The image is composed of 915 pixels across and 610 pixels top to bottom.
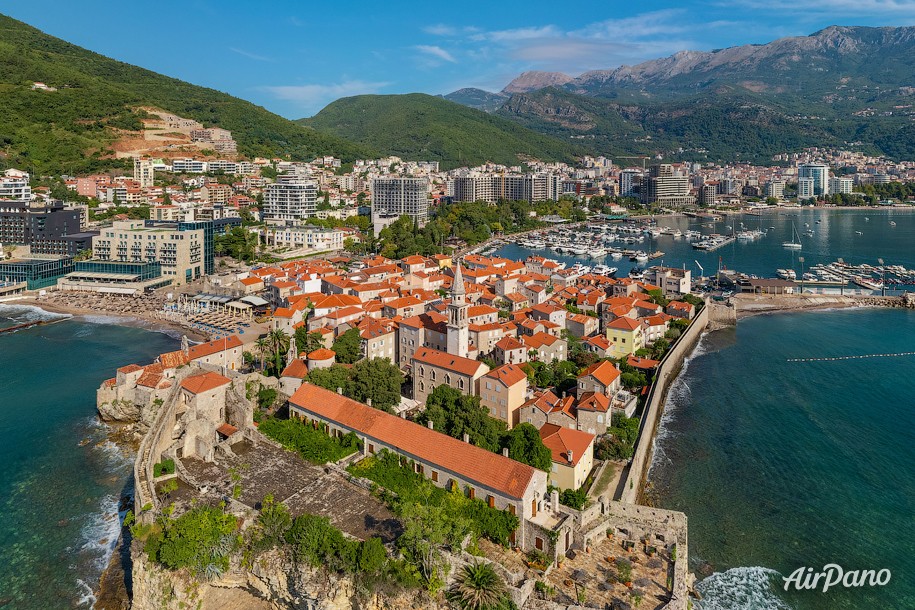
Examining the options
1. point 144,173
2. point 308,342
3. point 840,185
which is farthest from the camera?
point 840,185

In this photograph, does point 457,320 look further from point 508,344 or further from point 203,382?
point 203,382

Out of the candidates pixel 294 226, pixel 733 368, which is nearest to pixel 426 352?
pixel 733 368

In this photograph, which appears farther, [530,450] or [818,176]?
[818,176]

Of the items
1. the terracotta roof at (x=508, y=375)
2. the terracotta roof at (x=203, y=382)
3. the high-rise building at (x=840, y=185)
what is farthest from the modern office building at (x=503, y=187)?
the terracotta roof at (x=203, y=382)

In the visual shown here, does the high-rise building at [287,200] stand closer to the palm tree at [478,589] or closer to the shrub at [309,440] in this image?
the shrub at [309,440]

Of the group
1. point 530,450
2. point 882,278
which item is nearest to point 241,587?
point 530,450
